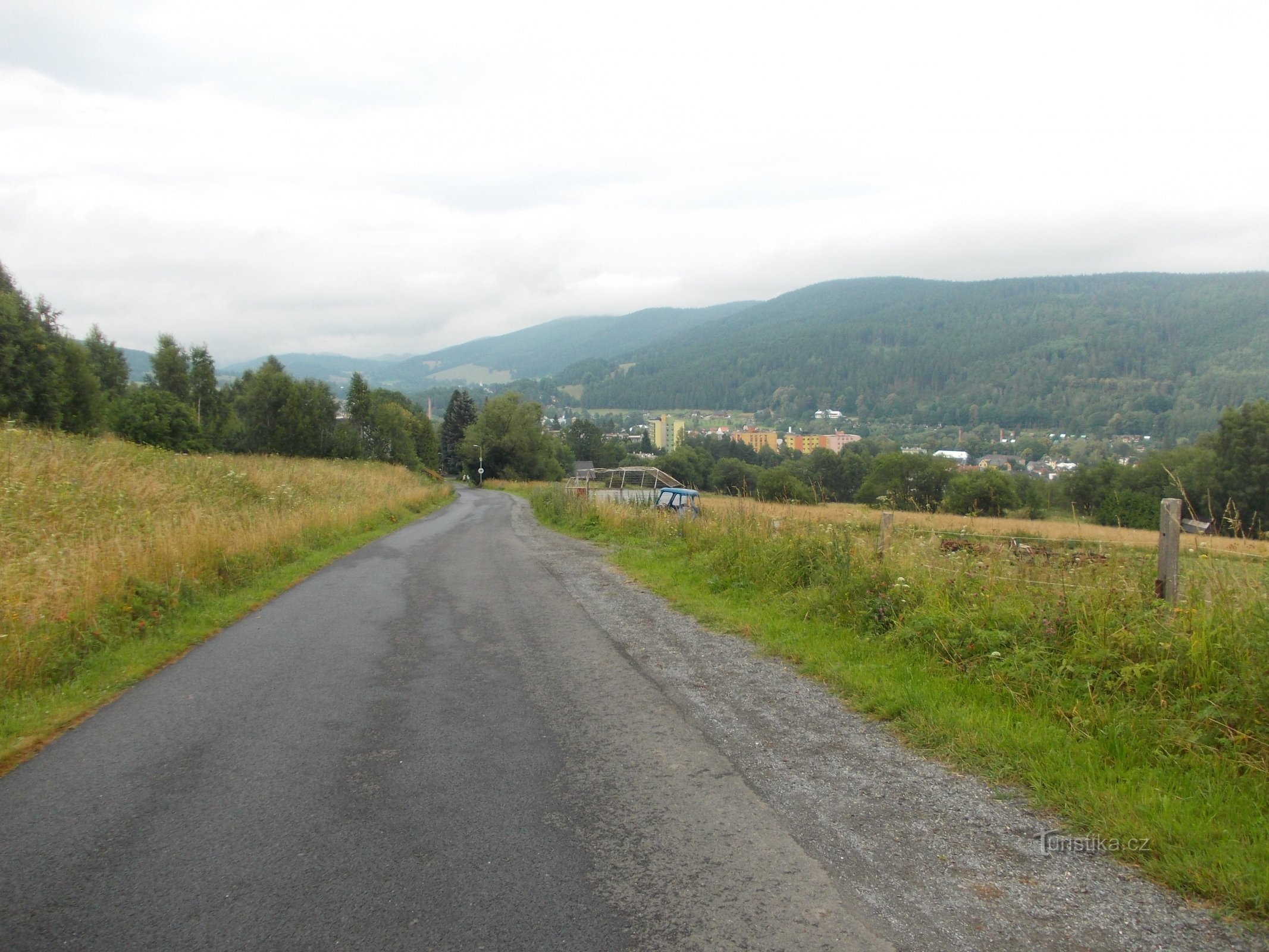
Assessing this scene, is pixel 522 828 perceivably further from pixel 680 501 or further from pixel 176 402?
pixel 176 402

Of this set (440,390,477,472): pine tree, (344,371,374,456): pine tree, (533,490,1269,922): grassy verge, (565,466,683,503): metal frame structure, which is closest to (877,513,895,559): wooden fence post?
(533,490,1269,922): grassy verge

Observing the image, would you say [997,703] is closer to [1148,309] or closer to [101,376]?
[101,376]

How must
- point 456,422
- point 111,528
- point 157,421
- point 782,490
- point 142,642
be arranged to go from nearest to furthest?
1. point 142,642
2. point 111,528
3. point 782,490
4. point 157,421
5. point 456,422

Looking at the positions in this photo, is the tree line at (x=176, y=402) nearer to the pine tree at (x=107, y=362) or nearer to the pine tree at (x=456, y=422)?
the pine tree at (x=107, y=362)

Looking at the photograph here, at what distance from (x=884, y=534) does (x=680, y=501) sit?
43.2 ft

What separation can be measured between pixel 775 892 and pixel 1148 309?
211 m

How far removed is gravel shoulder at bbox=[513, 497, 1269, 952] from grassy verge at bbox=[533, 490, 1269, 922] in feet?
0.81

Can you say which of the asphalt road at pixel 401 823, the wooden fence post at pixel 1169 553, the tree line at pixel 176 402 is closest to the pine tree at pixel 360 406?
the tree line at pixel 176 402

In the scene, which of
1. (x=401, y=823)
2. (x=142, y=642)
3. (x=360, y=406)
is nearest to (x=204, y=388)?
(x=360, y=406)

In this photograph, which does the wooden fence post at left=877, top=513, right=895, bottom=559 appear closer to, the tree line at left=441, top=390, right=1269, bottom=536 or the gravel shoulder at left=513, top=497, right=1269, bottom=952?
the tree line at left=441, top=390, right=1269, bottom=536

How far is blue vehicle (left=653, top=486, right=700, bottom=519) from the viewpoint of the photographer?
55.3 ft

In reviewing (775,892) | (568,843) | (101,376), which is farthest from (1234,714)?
(101,376)

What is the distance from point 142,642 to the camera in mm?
7945

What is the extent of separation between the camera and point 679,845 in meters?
3.79
